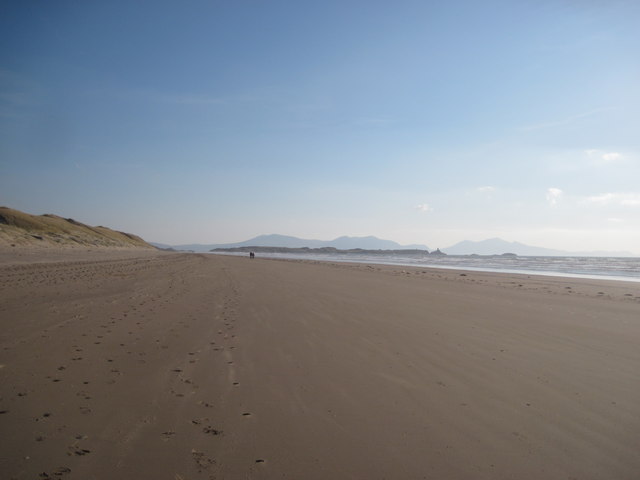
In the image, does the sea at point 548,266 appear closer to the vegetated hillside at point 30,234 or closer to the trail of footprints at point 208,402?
the trail of footprints at point 208,402

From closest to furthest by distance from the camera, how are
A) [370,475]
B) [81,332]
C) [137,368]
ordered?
[370,475], [137,368], [81,332]

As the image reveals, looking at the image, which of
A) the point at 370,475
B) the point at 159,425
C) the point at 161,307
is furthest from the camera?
the point at 161,307

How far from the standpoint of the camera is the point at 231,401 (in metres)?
4.25

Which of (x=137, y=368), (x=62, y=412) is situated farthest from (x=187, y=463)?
(x=137, y=368)

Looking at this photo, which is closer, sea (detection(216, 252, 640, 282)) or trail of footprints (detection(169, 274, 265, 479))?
trail of footprints (detection(169, 274, 265, 479))

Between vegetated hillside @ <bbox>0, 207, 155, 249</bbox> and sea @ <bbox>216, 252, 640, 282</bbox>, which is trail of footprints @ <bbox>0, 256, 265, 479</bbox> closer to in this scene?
sea @ <bbox>216, 252, 640, 282</bbox>

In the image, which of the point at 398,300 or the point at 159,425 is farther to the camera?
the point at 398,300

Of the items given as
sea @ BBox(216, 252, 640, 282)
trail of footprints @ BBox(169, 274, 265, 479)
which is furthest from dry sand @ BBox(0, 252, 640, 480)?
sea @ BBox(216, 252, 640, 282)

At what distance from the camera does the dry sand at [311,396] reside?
3.16 m

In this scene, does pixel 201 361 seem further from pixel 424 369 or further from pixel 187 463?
pixel 424 369

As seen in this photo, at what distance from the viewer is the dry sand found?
316cm

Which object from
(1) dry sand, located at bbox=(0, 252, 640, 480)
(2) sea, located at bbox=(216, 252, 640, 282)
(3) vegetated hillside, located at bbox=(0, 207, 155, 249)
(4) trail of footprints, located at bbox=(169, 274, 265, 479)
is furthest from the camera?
(3) vegetated hillside, located at bbox=(0, 207, 155, 249)

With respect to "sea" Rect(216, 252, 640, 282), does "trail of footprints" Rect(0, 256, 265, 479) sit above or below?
below

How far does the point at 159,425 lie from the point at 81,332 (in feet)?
14.6
